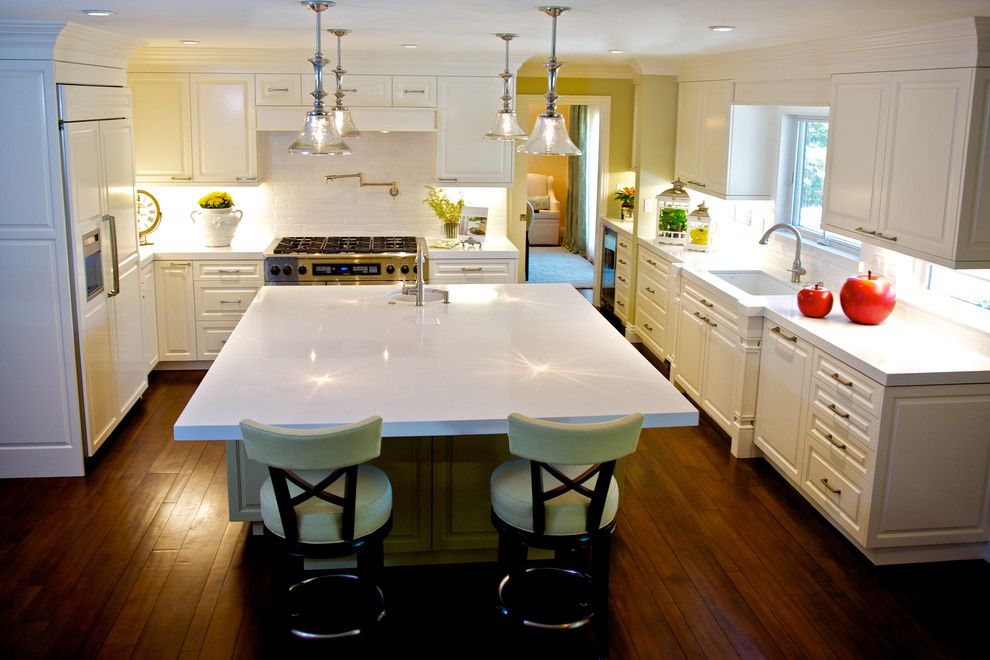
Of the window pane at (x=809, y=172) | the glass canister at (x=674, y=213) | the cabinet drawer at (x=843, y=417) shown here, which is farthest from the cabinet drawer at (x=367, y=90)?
the cabinet drawer at (x=843, y=417)

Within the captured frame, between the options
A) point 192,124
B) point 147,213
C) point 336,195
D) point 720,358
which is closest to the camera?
point 720,358

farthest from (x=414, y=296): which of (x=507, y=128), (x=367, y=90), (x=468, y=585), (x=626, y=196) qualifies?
(x=626, y=196)

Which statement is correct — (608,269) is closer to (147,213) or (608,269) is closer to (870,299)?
(147,213)

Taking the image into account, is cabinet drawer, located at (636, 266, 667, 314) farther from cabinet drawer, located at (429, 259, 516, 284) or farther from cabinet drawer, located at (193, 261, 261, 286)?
cabinet drawer, located at (193, 261, 261, 286)

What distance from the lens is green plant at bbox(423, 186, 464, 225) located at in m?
7.09

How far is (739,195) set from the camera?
611 centimetres

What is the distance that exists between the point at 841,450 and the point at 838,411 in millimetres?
176

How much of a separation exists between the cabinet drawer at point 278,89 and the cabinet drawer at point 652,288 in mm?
2900

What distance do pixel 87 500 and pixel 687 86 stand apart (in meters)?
5.04

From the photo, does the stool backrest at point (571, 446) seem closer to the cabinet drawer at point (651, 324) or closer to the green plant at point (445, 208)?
the cabinet drawer at point (651, 324)

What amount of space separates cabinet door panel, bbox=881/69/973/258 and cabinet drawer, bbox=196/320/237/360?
4464 mm

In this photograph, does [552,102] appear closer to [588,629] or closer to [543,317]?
[543,317]

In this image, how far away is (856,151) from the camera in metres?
4.54

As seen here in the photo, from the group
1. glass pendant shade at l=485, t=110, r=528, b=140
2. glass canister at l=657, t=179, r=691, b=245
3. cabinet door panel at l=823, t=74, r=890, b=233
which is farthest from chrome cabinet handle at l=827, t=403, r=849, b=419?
glass canister at l=657, t=179, r=691, b=245
